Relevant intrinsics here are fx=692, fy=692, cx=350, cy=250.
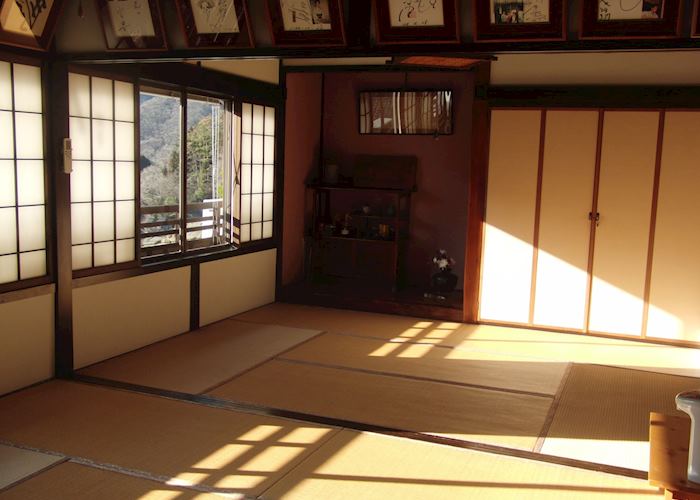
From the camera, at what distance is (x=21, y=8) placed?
3932mm

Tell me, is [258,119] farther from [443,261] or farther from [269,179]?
[443,261]

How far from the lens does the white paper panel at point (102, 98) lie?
482 centimetres

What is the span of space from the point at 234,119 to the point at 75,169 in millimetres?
2041

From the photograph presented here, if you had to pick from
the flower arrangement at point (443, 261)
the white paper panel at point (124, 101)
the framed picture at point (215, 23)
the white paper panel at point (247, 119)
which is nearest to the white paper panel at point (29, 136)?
the white paper panel at point (124, 101)

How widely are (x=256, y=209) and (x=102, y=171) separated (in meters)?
2.14

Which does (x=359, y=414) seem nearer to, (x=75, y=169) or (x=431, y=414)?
(x=431, y=414)

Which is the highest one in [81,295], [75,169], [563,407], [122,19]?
[122,19]

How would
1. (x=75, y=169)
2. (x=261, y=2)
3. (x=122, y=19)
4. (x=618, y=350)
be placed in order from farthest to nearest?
1. (x=618, y=350)
2. (x=75, y=169)
3. (x=122, y=19)
4. (x=261, y=2)

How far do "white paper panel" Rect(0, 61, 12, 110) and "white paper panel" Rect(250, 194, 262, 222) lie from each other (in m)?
2.94

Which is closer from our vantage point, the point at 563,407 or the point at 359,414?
the point at 359,414

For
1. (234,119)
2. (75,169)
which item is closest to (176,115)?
(234,119)

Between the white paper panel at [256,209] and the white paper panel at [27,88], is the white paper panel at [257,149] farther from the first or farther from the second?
the white paper panel at [27,88]

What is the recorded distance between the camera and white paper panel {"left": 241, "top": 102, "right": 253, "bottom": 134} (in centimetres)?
653

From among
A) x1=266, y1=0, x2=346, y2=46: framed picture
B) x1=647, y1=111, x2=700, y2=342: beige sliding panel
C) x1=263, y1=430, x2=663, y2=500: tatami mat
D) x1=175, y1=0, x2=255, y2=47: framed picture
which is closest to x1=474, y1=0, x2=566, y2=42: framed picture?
x1=266, y1=0, x2=346, y2=46: framed picture
